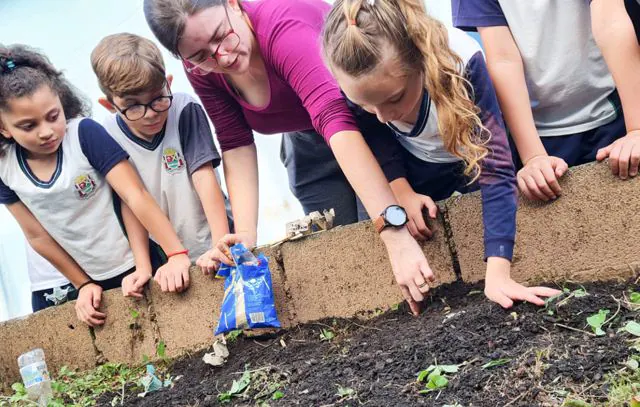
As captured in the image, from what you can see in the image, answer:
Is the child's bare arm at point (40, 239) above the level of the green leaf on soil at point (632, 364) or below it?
above

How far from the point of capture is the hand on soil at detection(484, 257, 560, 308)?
7.42ft

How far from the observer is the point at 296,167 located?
3.45 metres

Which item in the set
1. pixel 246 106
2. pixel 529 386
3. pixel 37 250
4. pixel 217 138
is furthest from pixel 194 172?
pixel 529 386

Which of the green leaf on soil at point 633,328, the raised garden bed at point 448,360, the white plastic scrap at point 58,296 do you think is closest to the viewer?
the raised garden bed at point 448,360

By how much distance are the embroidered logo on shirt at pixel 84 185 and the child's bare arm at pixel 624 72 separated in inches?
90.6

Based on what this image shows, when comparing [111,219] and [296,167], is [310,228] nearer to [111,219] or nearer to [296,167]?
[296,167]

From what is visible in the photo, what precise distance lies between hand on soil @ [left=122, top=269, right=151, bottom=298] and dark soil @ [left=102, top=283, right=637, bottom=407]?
0.61 m

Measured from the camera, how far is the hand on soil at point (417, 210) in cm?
276

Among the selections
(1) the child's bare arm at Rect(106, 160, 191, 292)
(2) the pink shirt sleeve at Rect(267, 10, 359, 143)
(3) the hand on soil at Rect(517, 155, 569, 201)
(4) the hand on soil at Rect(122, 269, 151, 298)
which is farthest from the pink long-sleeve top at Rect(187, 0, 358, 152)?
(4) the hand on soil at Rect(122, 269, 151, 298)

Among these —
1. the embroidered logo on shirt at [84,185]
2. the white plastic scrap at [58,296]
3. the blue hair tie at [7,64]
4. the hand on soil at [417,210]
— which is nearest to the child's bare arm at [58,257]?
the white plastic scrap at [58,296]

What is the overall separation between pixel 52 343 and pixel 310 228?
63.8 inches

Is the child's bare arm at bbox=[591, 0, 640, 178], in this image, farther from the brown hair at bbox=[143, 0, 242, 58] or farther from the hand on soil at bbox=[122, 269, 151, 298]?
the hand on soil at bbox=[122, 269, 151, 298]

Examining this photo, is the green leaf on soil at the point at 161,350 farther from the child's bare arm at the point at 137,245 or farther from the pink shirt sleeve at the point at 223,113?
the pink shirt sleeve at the point at 223,113

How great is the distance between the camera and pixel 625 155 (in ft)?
7.82
